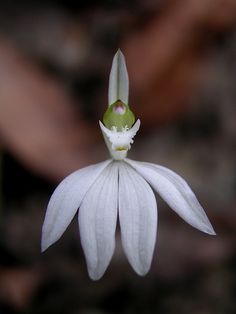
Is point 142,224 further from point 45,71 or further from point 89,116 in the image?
point 45,71

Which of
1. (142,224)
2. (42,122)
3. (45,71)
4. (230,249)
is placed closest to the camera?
(142,224)

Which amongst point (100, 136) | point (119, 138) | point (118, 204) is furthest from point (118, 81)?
point (100, 136)

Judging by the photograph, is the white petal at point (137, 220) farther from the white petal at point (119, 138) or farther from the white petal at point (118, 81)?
the white petal at point (118, 81)

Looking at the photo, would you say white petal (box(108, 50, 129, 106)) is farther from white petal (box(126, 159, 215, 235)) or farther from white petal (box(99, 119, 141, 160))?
white petal (box(126, 159, 215, 235))

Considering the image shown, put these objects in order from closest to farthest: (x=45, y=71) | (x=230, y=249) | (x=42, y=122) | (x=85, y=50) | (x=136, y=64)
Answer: (x=230, y=249) → (x=42, y=122) → (x=136, y=64) → (x=45, y=71) → (x=85, y=50)

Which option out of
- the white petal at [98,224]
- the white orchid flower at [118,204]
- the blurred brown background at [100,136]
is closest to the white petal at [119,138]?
the white orchid flower at [118,204]

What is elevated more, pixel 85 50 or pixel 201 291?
pixel 85 50

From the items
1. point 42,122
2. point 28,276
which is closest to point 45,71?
point 42,122

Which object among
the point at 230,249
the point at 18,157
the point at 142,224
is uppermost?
the point at 18,157
